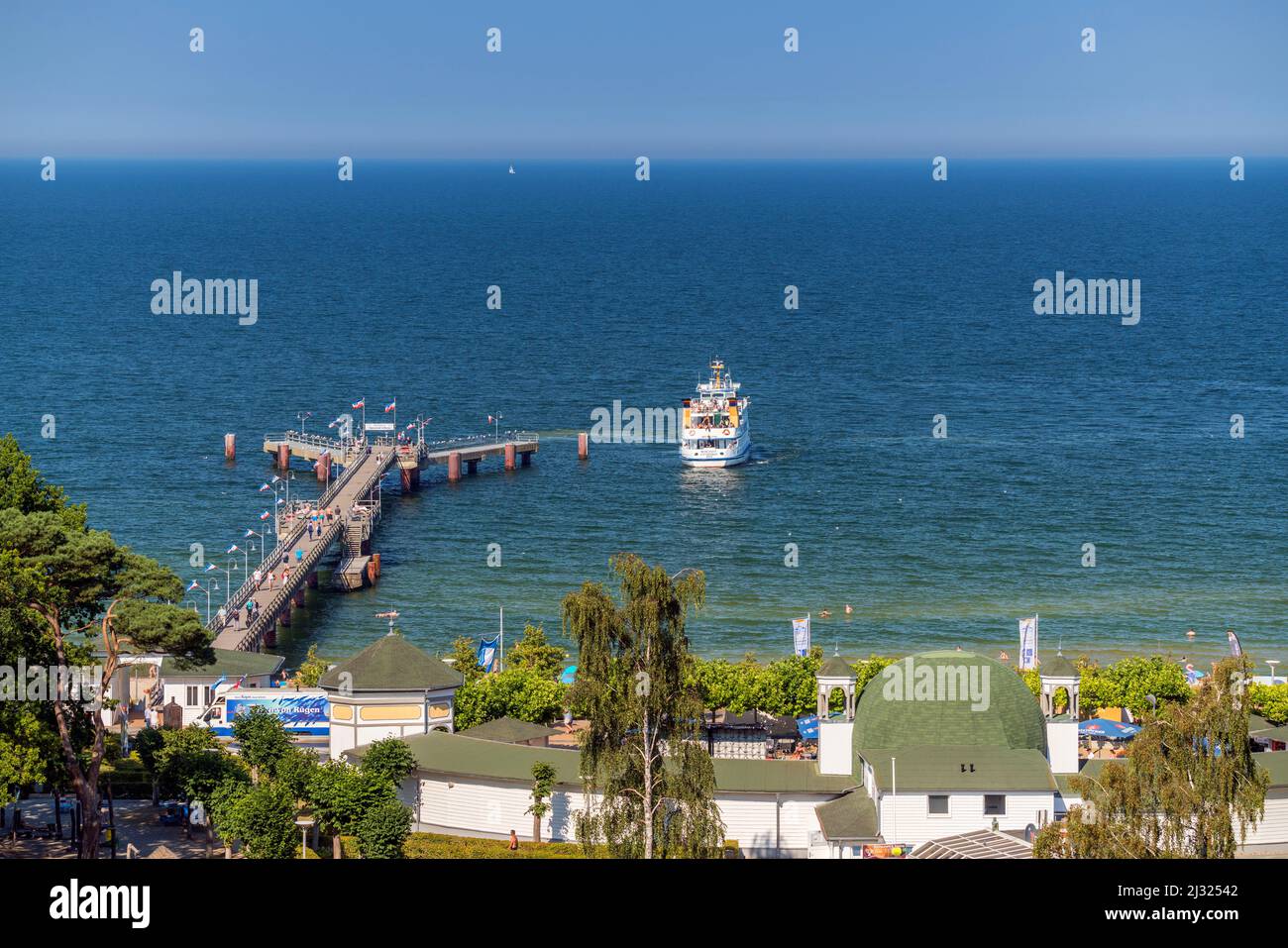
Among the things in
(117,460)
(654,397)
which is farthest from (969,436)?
(117,460)

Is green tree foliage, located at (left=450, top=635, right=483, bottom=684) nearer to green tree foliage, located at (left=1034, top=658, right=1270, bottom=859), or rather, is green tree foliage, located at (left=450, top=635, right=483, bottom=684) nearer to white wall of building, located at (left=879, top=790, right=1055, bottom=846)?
white wall of building, located at (left=879, top=790, right=1055, bottom=846)

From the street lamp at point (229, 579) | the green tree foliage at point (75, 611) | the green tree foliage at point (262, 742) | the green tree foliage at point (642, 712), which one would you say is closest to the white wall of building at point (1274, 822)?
the green tree foliage at point (642, 712)

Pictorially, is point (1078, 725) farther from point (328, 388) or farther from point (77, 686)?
point (328, 388)

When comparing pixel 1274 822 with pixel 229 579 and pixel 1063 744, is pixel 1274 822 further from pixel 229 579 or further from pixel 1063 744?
pixel 229 579
